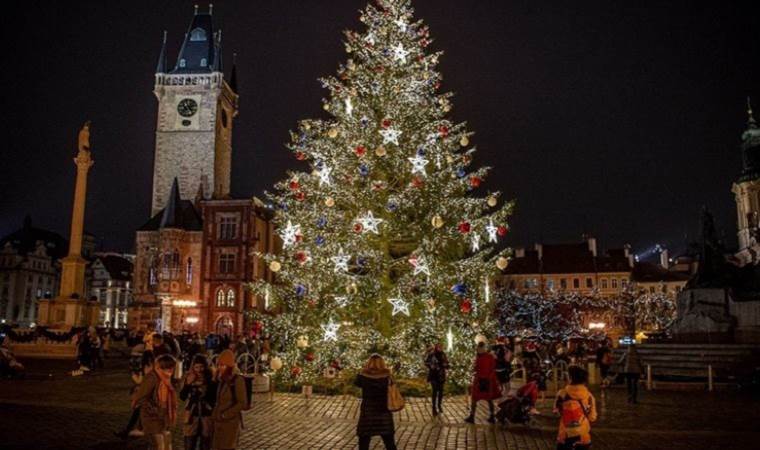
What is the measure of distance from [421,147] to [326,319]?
17.1ft

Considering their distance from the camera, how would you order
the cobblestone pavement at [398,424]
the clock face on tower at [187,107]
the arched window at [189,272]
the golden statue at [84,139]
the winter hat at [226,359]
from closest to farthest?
the winter hat at [226,359], the cobblestone pavement at [398,424], the golden statue at [84,139], the arched window at [189,272], the clock face on tower at [187,107]

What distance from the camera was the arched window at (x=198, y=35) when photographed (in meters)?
72.6

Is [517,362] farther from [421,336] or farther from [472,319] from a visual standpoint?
[421,336]

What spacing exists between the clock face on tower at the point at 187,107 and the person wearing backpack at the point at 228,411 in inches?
2538

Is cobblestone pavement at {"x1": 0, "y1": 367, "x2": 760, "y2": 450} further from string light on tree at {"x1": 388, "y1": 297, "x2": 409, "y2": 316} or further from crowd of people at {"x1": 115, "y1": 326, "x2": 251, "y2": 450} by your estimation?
crowd of people at {"x1": 115, "y1": 326, "x2": 251, "y2": 450}

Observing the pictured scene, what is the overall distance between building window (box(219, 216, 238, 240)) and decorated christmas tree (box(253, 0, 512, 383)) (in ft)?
135

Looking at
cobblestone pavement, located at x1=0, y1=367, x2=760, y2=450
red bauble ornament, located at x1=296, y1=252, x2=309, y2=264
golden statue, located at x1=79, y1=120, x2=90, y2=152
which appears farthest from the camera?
golden statue, located at x1=79, y1=120, x2=90, y2=152

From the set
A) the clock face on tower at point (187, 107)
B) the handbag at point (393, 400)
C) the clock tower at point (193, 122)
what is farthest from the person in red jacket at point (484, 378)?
the clock face on tower at point (187, 107)

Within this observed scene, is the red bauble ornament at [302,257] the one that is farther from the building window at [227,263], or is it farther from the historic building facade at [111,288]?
the historic building facade at [111,288]

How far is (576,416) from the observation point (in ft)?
22.6

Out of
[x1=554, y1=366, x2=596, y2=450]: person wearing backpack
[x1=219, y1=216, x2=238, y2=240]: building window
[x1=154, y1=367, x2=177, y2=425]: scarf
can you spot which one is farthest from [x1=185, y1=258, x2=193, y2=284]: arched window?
[x1=554, y1=366, x2=596, y2=450]: person wearing backpack

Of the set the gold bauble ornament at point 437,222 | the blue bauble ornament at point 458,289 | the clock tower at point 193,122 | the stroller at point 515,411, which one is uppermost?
the clock tower at point 193,122

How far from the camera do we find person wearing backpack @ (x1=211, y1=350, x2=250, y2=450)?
707 cm

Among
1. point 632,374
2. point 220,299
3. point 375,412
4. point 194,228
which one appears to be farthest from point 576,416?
point 194,228
